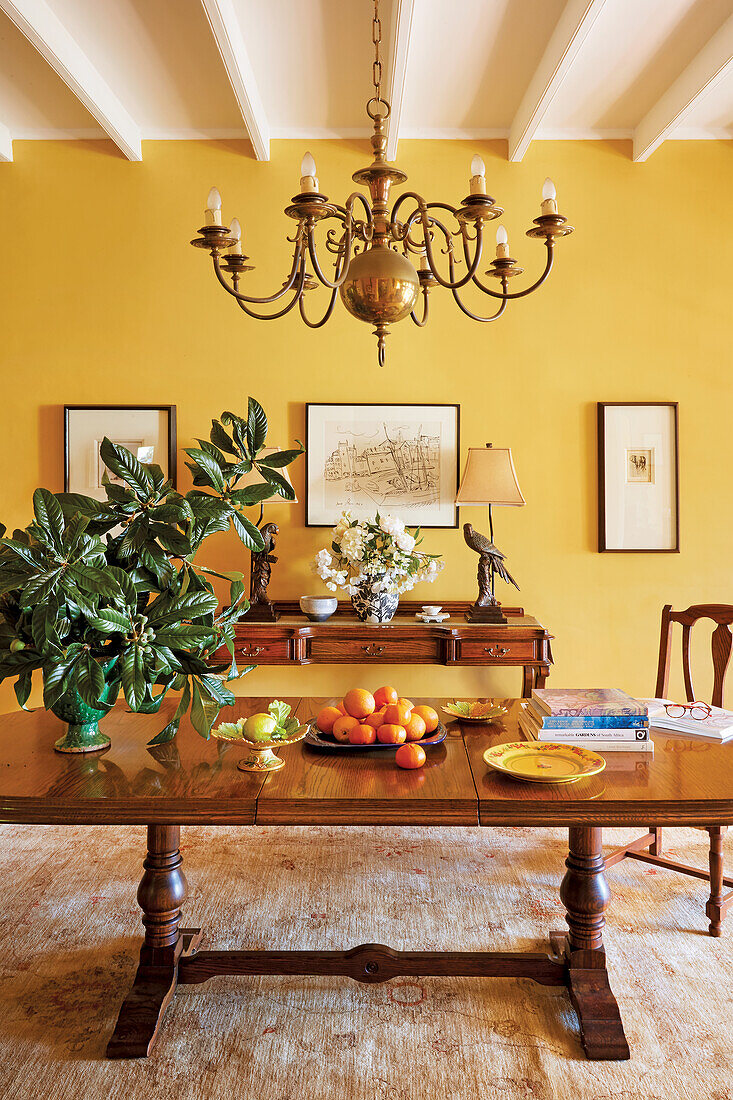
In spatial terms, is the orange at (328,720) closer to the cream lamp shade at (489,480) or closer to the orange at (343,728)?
the orange at (343,728)

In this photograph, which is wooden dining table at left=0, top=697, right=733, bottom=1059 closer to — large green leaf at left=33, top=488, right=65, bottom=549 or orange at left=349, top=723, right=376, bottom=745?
orange at left=349, top=723, right=376, bottom=745

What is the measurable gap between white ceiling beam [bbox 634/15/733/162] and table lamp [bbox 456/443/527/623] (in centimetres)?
177

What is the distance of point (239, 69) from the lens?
11.4 feet

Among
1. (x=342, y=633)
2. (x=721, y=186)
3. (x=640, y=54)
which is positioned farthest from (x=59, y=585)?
(x=721, y=186)

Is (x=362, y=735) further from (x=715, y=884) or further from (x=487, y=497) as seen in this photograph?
(x=487, y=497)

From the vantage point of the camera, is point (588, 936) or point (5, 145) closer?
point (588, 936)

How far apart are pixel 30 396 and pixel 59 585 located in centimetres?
300

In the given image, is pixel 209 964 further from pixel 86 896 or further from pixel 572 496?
pixel 572 496

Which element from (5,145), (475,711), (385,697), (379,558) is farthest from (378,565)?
(5,145)

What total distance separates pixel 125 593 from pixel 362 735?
68 centimetres

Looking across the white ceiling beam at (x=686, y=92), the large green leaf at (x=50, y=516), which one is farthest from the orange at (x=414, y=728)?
the white ceiling beam at (x=686, y=92)

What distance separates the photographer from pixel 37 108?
4121 millimetres

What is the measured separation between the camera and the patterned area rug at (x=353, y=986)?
1.90m

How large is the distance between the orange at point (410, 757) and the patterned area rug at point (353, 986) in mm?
730
